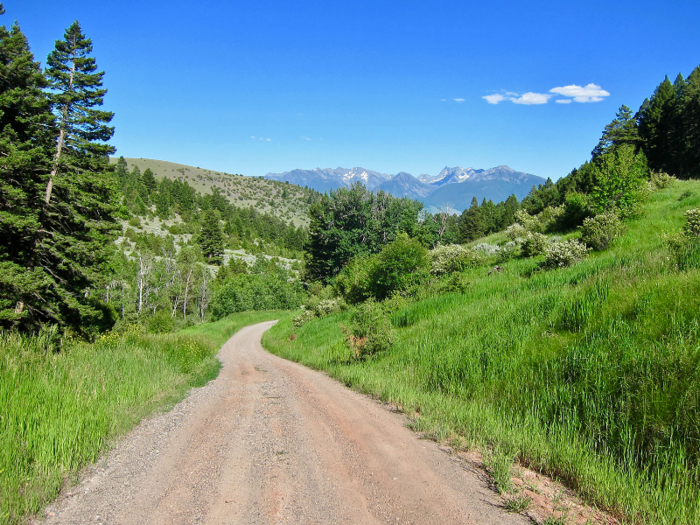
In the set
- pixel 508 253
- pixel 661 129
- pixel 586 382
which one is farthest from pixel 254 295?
pixel 661 129

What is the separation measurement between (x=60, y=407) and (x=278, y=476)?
13.3 ft

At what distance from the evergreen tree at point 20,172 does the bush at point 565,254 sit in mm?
23001

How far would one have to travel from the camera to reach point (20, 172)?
17297 millimetres

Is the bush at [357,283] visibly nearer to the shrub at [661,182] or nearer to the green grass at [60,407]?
the green grass at [60,407]

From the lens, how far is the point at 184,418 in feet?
22.7

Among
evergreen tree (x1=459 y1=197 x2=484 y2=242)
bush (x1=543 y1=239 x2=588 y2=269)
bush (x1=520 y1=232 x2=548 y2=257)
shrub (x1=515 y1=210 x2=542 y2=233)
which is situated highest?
evergreen tree (x1=459 y1=197 x2=484 y2=242)

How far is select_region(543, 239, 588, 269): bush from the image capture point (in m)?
14.6

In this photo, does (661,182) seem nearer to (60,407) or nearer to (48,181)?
(60,407)

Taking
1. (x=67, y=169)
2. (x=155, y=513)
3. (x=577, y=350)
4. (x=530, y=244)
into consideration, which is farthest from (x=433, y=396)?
(x=67, y=169)

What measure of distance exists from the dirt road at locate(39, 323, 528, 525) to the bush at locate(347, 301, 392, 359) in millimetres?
5040

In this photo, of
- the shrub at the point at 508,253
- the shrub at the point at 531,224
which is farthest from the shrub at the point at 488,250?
the shrub at the point at 531,224

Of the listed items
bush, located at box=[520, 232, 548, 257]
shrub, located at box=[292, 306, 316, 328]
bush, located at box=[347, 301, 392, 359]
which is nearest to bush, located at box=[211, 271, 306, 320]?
shrub, located at box=[292, 306, 316, 328]

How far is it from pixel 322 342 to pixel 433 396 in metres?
12.7

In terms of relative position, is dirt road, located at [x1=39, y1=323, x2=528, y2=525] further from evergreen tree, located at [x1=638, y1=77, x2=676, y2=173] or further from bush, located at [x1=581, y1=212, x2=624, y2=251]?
evergreen tree, located at [x1=638, y1=77, x2=676, y2=173]
